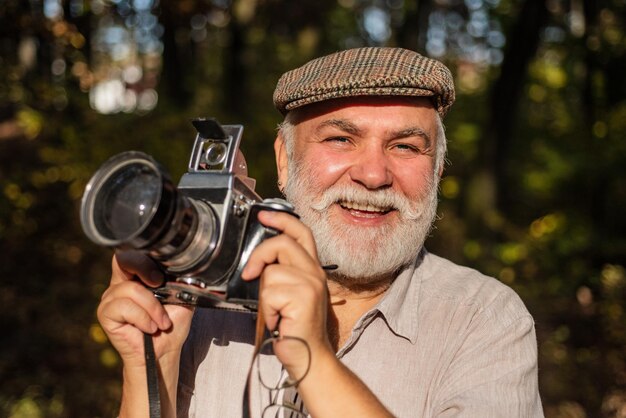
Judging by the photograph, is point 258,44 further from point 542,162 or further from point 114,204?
point 114,204

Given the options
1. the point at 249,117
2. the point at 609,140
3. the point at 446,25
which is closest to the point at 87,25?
the point at 249,117

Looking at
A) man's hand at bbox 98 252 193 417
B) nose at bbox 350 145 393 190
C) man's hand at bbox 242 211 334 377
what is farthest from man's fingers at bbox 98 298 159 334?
nose at bbox 350 145 393 190

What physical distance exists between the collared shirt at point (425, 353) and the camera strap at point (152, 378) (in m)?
0.34

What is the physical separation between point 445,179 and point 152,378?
346 inches

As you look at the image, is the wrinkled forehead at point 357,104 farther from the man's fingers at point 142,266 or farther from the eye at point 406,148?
the man's fingers at point 142,266

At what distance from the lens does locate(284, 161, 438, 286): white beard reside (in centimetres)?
238

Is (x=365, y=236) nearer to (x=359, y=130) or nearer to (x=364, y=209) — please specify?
(x=364, y=209)

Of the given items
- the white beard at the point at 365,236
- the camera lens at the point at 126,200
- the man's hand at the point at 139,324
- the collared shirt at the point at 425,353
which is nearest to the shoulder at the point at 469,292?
the collared shirt at the point at 425,353

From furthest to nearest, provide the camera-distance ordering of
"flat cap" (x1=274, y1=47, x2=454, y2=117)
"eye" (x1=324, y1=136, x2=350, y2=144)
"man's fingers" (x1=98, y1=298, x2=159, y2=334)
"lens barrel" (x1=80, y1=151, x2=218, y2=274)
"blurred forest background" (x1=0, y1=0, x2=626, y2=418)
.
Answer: "blurred forest background" (x1=0, y1=0, x2=626, y2=418), "eye" (x1=324, y1=136, x2=350, y2=144), "flat cap" (x1=274, y1=47, x2=454, y2=117), "man's fingers" (x1=98, y1=298, x2=159, y2=334), "lens barrel" (x1=80, y1=151, x2=218, y2=274)

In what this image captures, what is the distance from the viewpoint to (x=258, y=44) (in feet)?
58.5

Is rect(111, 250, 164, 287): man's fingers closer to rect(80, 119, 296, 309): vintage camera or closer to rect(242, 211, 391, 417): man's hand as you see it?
rect(80, 119, 296, 309): vintage camera

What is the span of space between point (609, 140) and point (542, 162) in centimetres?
178

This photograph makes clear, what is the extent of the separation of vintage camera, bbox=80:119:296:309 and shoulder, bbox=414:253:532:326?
2.11 ft

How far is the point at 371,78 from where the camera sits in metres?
2.30
